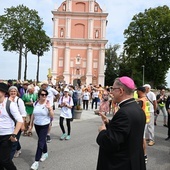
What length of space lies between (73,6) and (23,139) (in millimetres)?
57523

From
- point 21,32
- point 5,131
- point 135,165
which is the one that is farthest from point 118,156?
point 21,32

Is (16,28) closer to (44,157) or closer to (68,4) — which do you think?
(68,4)

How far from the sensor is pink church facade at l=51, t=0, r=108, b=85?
60812 mm

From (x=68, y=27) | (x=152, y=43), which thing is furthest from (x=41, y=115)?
(x=68, y=27)

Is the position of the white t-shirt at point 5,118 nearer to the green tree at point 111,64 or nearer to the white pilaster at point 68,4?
the white pilaster at point 68,4

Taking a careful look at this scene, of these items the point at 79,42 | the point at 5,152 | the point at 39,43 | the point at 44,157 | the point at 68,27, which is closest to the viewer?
the point at 5,152

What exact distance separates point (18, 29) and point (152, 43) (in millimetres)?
24753

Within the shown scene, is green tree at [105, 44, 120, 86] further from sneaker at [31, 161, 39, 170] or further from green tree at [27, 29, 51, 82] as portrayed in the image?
sneaker at [31, 161, 39, 170]

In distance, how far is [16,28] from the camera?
49.9 metres

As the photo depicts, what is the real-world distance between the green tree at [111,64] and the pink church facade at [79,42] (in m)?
12.9

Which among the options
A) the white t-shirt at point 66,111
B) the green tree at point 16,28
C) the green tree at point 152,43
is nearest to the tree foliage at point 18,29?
the green tree at point 16,28

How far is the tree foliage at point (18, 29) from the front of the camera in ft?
163

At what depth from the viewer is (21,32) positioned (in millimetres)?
50562

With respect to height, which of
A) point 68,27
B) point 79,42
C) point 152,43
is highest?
point 68,27
